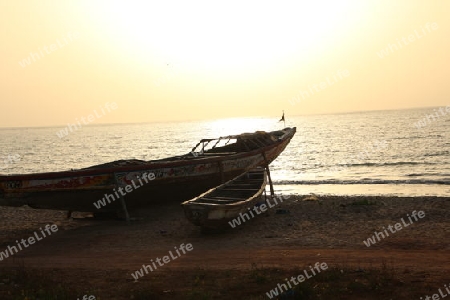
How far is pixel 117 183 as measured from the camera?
16.0 meters

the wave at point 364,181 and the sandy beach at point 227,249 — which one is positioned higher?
the sandy beach at point 227,249

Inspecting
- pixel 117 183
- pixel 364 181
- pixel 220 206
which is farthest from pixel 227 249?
pixel 364 181

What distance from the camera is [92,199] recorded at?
1602cm

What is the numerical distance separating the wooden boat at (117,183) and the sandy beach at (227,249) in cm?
100

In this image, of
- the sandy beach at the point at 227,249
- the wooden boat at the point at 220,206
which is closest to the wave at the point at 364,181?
the sandy beach at the point at 227,249

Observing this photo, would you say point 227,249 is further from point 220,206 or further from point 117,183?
point 117,183

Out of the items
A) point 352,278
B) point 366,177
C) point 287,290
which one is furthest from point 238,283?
point 366,177

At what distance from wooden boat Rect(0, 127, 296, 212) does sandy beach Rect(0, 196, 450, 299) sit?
100cm

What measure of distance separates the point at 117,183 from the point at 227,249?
20.9 ft

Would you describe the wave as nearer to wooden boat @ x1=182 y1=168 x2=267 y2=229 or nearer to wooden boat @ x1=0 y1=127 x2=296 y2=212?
wooden boat @ x1=0 y1=127 x2=296 y2=212

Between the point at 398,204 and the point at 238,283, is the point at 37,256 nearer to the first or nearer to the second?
the point at 238,283

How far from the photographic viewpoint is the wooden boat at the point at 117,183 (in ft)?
48.3

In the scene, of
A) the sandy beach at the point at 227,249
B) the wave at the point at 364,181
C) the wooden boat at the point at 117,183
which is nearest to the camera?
the sandy beach at the point at 227,249

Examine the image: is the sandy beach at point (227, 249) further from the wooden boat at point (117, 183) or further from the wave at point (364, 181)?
the wave at point (364, 181)
